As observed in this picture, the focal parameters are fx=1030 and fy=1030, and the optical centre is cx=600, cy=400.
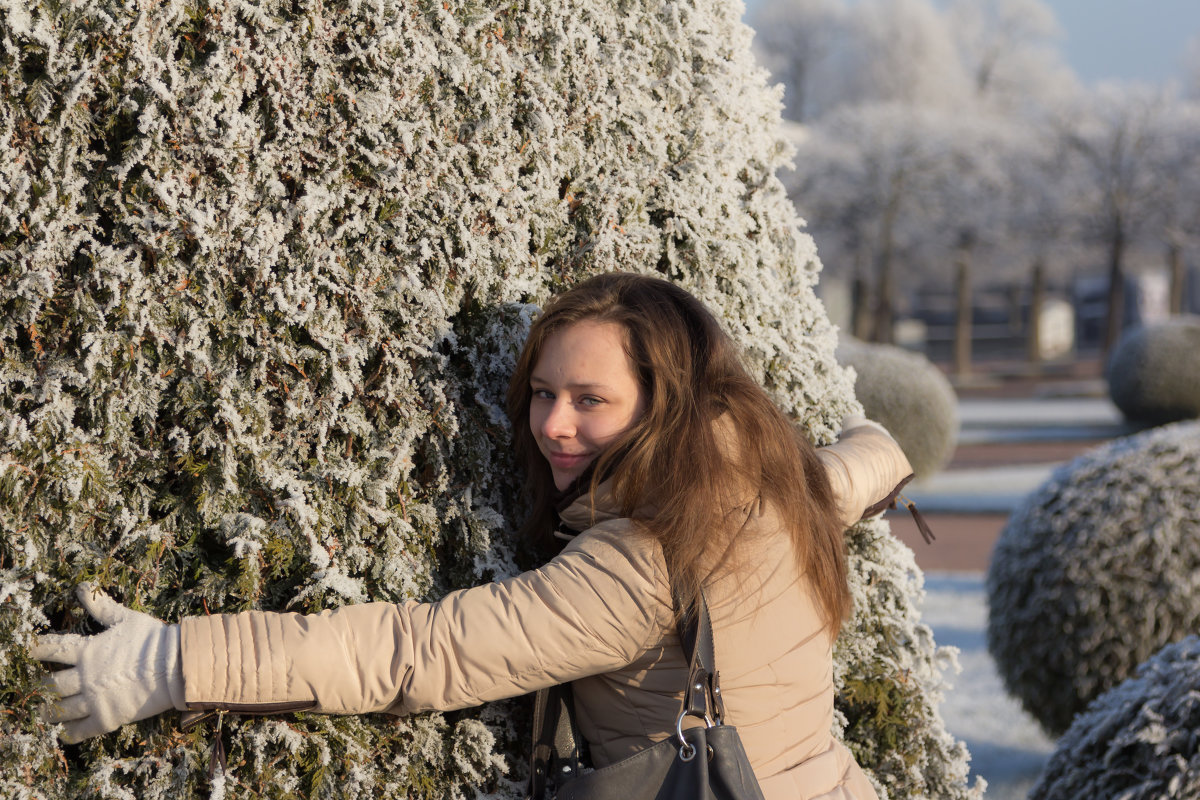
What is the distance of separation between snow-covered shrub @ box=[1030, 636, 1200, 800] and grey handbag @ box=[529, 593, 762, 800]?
1.49m

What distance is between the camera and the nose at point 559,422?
167cm

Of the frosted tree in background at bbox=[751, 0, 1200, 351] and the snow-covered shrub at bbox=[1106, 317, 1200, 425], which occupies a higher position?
the frosted tree in background at bbox=[751, 0, 1200, 351]

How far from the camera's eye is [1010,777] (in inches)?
189

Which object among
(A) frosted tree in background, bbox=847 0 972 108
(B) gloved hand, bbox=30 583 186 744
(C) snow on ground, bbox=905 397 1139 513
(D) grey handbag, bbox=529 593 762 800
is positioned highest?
(A) frosted tree in background, bbox=847 0 972 108

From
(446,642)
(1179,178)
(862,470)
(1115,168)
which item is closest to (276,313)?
(446,642)

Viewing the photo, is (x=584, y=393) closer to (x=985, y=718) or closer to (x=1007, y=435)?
(x=985, y=718)

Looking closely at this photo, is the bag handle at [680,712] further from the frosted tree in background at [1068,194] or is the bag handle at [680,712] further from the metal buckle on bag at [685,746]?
the frosted tree in background at [1068,194]

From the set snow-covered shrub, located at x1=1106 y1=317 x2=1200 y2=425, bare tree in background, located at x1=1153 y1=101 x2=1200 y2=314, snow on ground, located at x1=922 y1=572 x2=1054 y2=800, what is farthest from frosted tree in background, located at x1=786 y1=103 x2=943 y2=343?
snow on ground, located at x1=922 y1=572 x2=1054 y2=800

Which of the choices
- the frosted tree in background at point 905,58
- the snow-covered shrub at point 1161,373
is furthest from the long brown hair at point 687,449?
the frosted tree in background at point 905,58

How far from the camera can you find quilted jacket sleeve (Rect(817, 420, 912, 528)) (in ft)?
6.55

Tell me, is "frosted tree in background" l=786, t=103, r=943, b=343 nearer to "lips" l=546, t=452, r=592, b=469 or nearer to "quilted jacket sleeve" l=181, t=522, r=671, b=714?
"lips" l=546, t=452, r=592, b=469

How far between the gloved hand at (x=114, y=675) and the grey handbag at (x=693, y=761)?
0.61 meters

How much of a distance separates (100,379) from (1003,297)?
132 ft

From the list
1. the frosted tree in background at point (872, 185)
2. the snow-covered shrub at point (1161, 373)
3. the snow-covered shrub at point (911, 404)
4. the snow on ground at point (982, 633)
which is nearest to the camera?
the snow on ground at point (982, 633)
